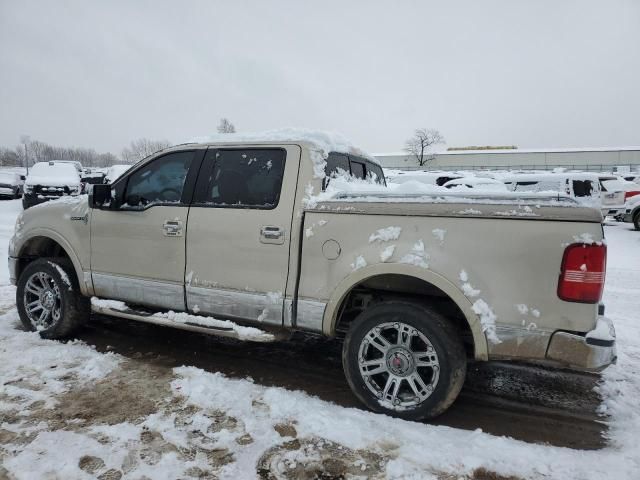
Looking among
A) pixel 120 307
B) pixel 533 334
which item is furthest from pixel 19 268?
pixel 533 334

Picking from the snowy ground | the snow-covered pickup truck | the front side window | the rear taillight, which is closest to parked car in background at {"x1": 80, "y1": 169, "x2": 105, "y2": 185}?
the front side window

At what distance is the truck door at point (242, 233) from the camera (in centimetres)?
343

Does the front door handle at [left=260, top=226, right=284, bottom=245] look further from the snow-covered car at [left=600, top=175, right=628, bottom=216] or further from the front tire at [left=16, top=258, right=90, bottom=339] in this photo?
the snow-covered car at [left=600, top=175, right=628, bottom=216]

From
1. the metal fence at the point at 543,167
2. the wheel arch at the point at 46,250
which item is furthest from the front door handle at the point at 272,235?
the metal fence at the point at 543,167

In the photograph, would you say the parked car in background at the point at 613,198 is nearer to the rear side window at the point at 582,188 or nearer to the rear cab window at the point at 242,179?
the rear side window at the point at 582,188

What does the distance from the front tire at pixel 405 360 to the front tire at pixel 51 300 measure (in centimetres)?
288

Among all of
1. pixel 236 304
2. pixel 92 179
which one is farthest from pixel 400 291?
pixel 92 179

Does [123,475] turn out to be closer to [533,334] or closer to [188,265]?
[188,265]

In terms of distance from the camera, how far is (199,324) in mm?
3719

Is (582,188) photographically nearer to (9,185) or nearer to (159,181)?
(159,181)

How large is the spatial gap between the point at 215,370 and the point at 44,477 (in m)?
1.58

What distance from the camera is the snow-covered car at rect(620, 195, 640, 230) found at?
14.0 meters

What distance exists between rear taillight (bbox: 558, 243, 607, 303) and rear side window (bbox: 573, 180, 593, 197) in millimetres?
13594

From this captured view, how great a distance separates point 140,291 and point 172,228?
0.71m
